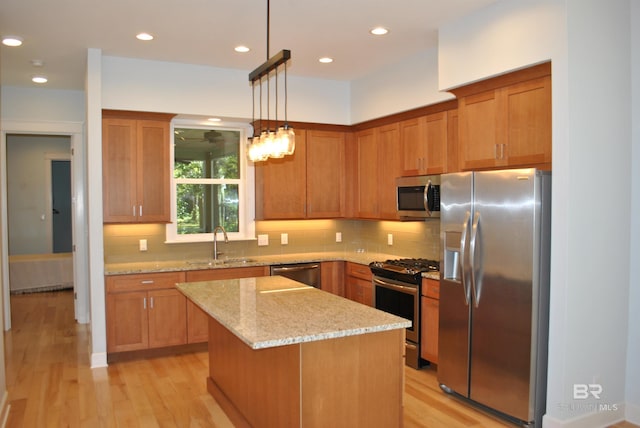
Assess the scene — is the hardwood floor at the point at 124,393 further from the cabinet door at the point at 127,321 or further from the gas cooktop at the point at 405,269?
the gas cooktop at the point at 405,269

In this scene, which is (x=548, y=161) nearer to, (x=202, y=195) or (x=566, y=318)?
(x=566, y=318)

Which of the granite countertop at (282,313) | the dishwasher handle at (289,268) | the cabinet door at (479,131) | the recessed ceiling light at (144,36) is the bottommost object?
the dishwasher handle at (289,268)

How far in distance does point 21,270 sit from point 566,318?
8.07 m

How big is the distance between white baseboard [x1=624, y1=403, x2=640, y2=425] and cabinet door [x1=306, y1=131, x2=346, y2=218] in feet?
11.0

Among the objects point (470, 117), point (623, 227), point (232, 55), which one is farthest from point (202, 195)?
point (623, 227)

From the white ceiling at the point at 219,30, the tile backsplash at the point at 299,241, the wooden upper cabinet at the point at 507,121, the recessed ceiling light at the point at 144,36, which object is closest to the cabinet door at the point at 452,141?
the wooden upper cabinet at the point at 507,121

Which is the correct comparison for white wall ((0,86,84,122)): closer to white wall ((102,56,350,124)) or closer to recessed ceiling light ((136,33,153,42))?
white wall ((102,56,350,124))

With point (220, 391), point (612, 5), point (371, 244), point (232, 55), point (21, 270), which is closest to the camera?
point (612, 5)

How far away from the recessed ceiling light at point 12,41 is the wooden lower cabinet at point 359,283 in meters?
3.68

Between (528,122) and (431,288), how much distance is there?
1577 millimetres

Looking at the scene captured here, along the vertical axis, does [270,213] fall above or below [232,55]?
below

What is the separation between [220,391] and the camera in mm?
3787

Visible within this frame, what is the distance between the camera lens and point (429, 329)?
14.2ft

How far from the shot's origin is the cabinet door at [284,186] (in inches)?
220
